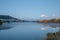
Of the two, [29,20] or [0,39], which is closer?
[0,39]

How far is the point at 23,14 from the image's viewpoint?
2125 millimetres

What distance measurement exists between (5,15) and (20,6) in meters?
0.34

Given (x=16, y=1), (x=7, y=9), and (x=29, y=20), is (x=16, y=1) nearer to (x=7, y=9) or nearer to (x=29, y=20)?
(x=7, y=9)

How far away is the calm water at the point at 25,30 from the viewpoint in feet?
6.61

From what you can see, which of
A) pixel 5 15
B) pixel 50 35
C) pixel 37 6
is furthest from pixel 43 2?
pixel 5 15

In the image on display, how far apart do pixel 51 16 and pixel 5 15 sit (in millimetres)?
909

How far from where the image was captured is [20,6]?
2.12m

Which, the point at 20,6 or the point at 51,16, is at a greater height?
the point at 20,6

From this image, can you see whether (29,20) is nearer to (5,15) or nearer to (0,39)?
(5,15)

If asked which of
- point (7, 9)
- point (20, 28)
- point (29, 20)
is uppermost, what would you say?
point (7, 9)

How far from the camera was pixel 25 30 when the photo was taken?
81.1 inches

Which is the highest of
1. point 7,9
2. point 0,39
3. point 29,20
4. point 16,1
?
point 16,1

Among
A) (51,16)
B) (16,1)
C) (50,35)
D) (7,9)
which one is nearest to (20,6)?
(16,1)

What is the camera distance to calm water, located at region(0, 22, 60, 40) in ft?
6.61
